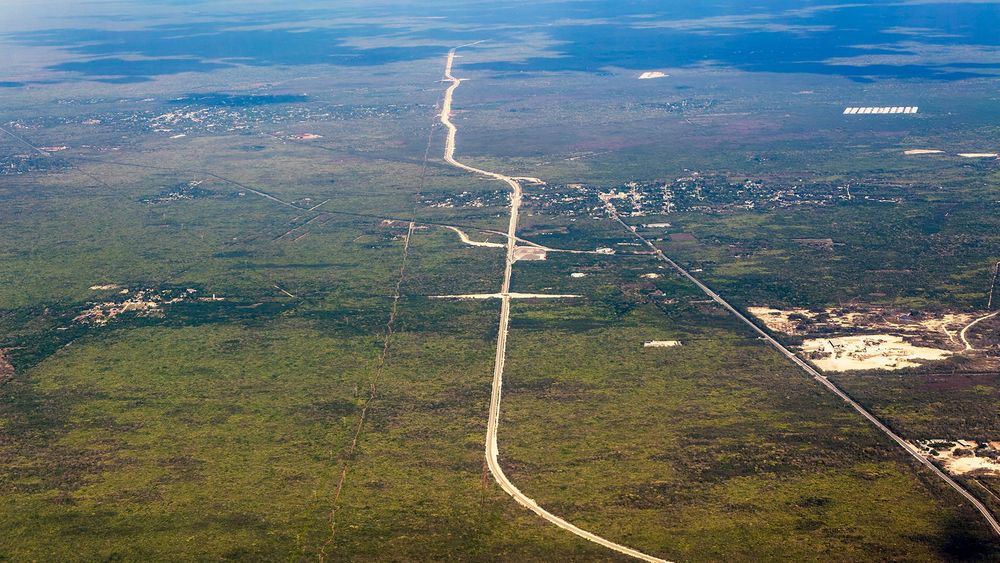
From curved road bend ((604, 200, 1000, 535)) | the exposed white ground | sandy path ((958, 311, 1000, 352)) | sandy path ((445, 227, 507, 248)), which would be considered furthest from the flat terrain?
sandy path ((445, 227, 507, 248))

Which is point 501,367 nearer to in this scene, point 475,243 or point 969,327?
point 475,243

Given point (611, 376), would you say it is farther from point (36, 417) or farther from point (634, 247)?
point (36, 417)

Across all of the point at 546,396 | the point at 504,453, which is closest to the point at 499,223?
the point at 546,396

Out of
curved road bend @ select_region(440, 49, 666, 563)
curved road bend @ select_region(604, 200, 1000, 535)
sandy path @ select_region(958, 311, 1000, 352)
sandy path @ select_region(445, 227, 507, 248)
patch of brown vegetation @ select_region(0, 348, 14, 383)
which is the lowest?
patch of brown vegetation @ select_region(0, 348, 14, 383)

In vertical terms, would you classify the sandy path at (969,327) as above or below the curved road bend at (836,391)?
above

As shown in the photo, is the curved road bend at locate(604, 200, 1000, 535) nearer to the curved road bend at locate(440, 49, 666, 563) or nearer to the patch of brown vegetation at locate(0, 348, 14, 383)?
the curved road bend at locate(440, 49, 666, 563)

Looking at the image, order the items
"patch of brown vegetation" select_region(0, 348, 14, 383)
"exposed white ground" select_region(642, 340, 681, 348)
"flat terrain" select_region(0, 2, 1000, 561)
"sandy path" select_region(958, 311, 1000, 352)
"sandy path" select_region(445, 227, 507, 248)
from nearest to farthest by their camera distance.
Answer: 1. "flat terrain" select_region(0, 2, 1000, 561)
2. "sandy path" select_region(958, 311, 1000, 352)
3. "patch of brown vegetation" select_region(0, 348, 14, 383)
4. "exposed white ground" select_region(642, 340, 681, 348)
5. "sandy path" select_region(445, 227, 507, 248)

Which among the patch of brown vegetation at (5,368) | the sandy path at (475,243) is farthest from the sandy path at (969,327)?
the patch of brown vegetation at (5,368)

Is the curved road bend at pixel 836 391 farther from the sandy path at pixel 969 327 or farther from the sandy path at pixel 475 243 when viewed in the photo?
the sandy path at pixel 475 243

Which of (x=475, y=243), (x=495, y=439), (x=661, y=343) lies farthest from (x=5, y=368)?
(x=661, y=343)
